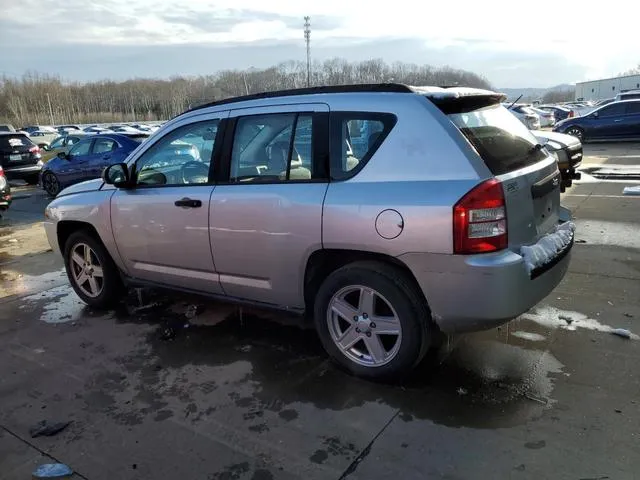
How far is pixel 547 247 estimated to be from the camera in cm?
335

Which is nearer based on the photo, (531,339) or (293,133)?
(293,133)

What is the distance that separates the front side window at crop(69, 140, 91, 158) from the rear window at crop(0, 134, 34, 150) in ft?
11.8

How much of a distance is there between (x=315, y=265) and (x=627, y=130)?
20.9 m

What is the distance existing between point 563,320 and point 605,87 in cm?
13807

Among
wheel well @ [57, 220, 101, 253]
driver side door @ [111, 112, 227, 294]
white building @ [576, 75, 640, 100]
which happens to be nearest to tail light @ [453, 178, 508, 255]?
driver side door @ [111, 112, 227, 294]

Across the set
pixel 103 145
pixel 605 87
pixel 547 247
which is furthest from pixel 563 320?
pixel 605 87

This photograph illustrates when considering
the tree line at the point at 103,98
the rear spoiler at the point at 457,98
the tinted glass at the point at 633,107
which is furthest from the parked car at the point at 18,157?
the tree line at the point at 103,98

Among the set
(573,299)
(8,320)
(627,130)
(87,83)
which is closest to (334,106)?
(573,299)

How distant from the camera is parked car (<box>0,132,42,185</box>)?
15.8m

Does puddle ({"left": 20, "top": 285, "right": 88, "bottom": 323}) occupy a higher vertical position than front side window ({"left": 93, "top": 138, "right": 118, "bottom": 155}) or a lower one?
lower

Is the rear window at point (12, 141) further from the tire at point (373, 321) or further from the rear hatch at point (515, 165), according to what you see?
the rear hatch at point (515, 165)

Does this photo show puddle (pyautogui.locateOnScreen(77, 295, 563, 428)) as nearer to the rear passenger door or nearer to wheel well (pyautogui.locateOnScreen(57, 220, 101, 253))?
the rear passenger door

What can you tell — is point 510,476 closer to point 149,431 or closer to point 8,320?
point 149,431

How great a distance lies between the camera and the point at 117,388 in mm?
3600
